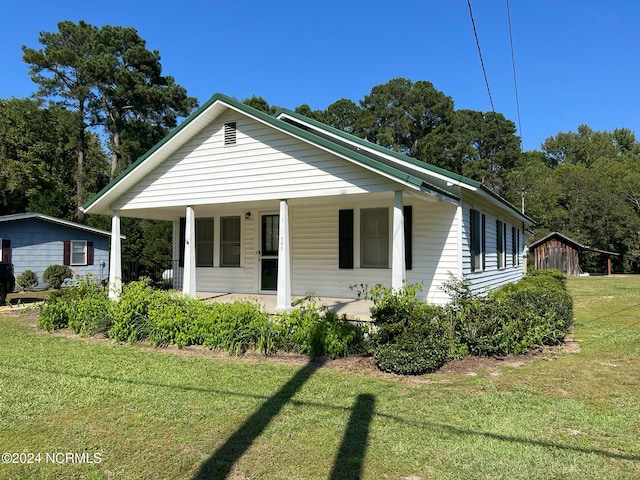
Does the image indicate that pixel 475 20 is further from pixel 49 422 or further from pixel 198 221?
pixel 198 221

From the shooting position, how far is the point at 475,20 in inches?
289

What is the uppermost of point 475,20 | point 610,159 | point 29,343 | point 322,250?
point 610,159

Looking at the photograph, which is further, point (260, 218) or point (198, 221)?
point (198, 221)

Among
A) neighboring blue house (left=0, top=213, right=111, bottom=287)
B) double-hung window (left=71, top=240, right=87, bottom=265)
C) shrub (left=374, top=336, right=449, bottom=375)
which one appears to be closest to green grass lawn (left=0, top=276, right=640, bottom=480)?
shrub (left=374, top=336, right=449, bottom=375)

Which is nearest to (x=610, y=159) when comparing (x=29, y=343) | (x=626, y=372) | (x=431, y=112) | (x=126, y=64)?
(x=431, y=112)

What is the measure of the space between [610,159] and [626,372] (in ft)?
192

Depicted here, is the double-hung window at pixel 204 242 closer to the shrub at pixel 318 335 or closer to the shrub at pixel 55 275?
the shrub at pixel 318 335

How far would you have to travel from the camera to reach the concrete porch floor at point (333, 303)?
26.7ft

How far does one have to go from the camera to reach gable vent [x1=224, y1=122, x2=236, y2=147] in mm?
9248

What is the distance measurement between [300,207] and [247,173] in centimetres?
247

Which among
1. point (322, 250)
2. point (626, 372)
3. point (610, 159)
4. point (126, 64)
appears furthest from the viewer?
point (610, 159)

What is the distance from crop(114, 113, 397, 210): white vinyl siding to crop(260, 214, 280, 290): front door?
2500mm

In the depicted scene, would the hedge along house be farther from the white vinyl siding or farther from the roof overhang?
the roof overhang

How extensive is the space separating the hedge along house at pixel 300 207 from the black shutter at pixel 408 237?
2 centimetres
